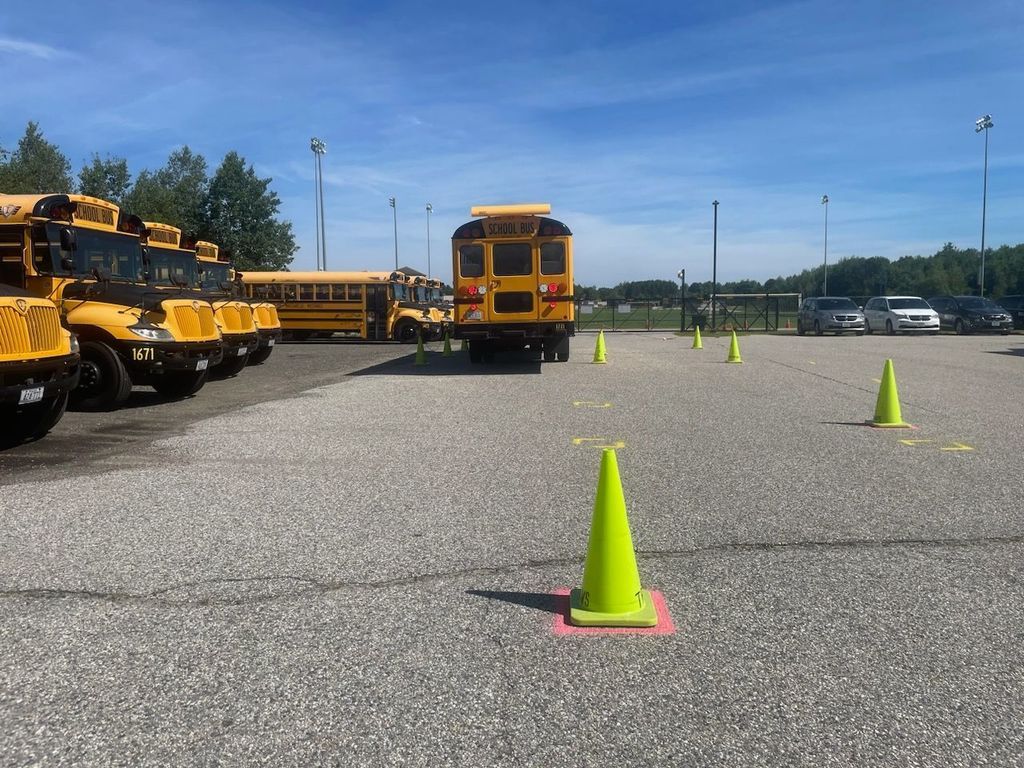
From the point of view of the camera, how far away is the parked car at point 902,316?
33.1 m

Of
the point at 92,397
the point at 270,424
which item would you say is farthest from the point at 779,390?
the point at 92,397

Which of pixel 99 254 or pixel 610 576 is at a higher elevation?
pixel 99 254

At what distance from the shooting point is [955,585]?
425cm

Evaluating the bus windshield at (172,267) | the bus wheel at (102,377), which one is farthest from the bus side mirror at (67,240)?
the bus windshield at (172,267)

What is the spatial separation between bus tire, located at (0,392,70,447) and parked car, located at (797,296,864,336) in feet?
101

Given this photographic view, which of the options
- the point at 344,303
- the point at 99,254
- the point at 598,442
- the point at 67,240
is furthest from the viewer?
the point at 344,303

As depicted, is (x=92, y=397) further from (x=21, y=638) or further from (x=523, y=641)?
(x=523, y=641)

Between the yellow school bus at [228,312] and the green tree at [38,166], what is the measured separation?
35408mm

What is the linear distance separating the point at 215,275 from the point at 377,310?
13124 mm

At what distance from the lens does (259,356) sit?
1936 cm

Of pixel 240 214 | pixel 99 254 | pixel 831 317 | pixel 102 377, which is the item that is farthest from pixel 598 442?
pixel 240 214

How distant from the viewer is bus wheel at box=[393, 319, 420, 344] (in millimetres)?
31141

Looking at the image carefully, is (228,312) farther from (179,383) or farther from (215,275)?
(215,275)

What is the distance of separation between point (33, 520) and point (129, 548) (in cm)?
118
